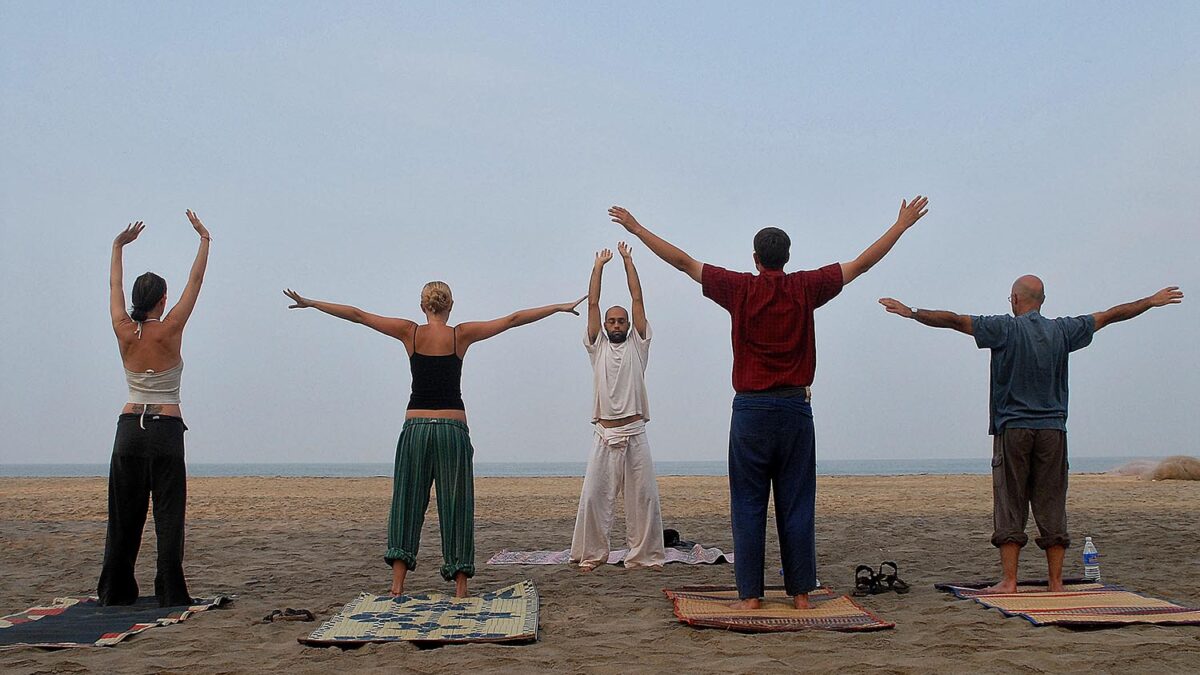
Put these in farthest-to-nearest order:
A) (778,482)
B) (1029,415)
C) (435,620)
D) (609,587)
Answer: (609,587) → (1029,415) → (778,482) → (435,620)

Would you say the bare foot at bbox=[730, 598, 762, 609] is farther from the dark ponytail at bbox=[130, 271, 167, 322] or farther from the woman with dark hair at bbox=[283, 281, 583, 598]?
the dark ponytail at bbox=[130, 271, 167, 322]

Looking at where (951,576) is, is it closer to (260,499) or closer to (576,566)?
(576,566)

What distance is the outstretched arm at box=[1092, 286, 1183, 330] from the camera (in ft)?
22.7

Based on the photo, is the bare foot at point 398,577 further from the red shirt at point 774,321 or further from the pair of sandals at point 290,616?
the red shirt at point 774,321

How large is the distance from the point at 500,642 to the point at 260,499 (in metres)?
17.0

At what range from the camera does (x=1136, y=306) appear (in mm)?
6996

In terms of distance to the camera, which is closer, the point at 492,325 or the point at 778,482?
the point at 778,482

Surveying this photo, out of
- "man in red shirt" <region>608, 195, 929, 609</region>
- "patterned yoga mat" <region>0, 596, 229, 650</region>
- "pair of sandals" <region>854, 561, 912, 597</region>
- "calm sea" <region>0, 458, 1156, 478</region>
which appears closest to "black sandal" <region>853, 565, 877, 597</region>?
"pair of sandals" <region>854, 561, 912, 597</region>

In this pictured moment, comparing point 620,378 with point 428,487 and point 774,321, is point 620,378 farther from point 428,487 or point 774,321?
point 774,321

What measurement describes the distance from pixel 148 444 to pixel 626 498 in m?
4.18

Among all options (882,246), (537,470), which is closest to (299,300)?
(882,246)

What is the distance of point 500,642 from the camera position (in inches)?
214

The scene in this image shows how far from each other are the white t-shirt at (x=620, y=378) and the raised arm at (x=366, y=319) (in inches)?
97.2

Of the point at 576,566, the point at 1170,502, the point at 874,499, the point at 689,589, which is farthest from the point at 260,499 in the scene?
the point at 1170,502
